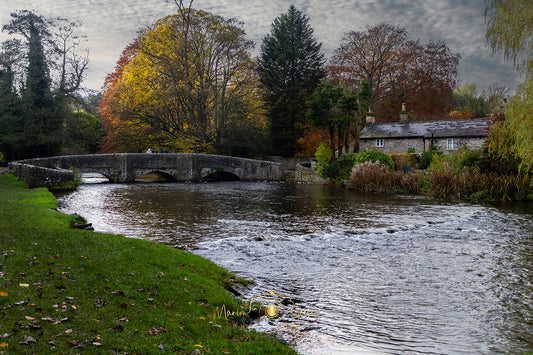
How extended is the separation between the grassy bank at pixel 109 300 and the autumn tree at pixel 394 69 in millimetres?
43052

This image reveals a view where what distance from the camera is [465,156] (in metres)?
25.6

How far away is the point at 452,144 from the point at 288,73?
20476mm

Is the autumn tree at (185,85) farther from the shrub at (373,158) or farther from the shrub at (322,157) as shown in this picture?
the shrub at (373,158)

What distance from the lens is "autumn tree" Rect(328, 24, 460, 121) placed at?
4716 cm

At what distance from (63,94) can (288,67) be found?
81.0 ft

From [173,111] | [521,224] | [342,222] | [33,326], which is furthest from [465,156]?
[173,111]

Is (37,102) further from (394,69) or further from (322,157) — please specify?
(394,69)

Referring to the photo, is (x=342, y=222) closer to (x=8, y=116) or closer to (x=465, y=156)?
(x=465, y=156)

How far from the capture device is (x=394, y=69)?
47281 mm

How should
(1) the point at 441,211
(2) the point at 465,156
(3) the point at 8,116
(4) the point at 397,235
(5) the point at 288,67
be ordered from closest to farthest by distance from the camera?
(4) the point at 397,235 → (1) the point at 441,211 → (2) the point at 465,156 → (3) the point at 8,116 → (5) the point at 288,67

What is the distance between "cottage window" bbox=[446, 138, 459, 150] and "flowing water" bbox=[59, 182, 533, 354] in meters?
18.1

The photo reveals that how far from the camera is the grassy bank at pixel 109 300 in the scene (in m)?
4.86

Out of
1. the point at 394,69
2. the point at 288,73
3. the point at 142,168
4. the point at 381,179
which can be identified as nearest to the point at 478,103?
the point at 394,69

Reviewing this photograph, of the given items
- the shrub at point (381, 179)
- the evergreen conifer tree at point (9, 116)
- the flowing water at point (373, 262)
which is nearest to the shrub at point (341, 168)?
the shrub at point (381, 179)
